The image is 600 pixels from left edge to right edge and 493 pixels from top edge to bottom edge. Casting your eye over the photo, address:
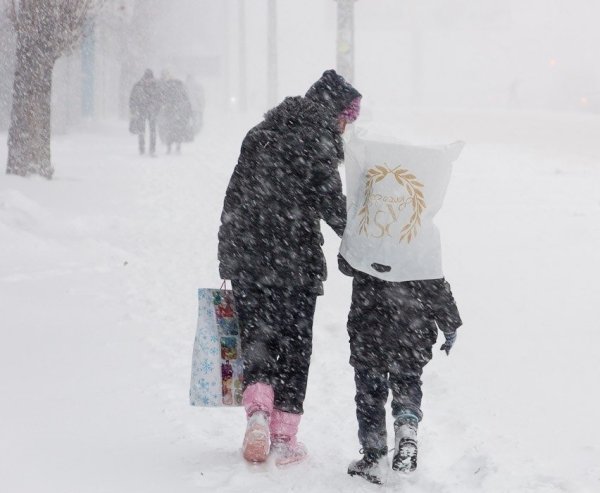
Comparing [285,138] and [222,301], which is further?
[222,301]

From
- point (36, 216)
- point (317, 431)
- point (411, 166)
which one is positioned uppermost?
point (411, 166)

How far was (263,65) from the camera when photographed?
9881 centimetres

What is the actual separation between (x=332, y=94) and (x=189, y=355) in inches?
104

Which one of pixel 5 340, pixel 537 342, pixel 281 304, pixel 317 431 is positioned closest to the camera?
pixel 281 304

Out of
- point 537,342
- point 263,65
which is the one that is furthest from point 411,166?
point 263,65

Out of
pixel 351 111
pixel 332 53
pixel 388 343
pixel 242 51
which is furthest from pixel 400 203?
pixel 332 53

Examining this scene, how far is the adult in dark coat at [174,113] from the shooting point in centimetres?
2077

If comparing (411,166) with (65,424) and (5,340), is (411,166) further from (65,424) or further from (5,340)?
(5,340)

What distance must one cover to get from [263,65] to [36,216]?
3557 inches

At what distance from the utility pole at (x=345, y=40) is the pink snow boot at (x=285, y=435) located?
51.1 ft

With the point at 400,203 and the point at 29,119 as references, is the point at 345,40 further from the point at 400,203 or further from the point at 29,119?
the point at 400,203

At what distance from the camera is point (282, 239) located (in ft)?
14.4

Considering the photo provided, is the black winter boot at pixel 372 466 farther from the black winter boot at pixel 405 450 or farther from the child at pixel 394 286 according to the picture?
the black winter boot at pixel 405 450

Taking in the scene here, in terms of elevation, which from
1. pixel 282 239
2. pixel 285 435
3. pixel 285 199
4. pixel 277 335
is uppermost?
pixel 285 199
